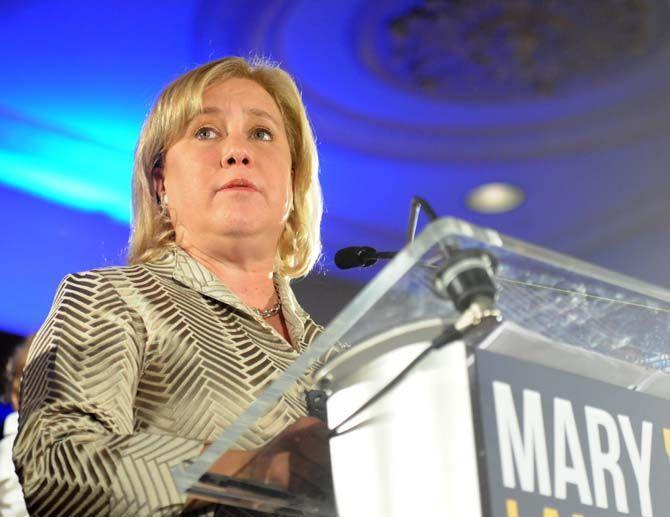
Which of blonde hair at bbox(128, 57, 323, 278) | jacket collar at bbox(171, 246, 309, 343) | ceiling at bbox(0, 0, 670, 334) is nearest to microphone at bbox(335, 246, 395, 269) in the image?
jacket collar at bbox(171, 246, 309, 343)

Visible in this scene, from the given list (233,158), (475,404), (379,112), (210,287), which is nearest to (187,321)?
(210,287)

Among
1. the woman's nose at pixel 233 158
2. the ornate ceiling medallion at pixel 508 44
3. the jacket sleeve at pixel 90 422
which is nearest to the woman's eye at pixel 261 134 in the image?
the woman's nose at pixel 233 158

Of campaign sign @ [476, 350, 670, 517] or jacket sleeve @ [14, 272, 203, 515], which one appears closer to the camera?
campaign sign @ [476, 350, 670, 517]

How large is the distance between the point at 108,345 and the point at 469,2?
3245mm

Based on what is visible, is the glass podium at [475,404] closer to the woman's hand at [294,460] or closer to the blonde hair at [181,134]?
the woman's hand at [294,460]

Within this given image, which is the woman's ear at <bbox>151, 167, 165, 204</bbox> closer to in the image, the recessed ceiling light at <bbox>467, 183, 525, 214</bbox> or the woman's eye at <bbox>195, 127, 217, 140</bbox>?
the woman's eye at <bbox>195, 127, 217, 140</bbox>

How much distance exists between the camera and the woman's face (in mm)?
1523

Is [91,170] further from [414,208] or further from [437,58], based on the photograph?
[414,208]

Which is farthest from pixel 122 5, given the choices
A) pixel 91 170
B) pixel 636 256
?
pixel 636 256

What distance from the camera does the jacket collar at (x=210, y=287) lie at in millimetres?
1369

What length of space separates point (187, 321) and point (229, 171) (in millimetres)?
339

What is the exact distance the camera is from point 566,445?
76 cm

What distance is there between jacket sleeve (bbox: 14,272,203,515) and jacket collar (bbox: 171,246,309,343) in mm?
145

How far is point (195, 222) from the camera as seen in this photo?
153 centimetres
